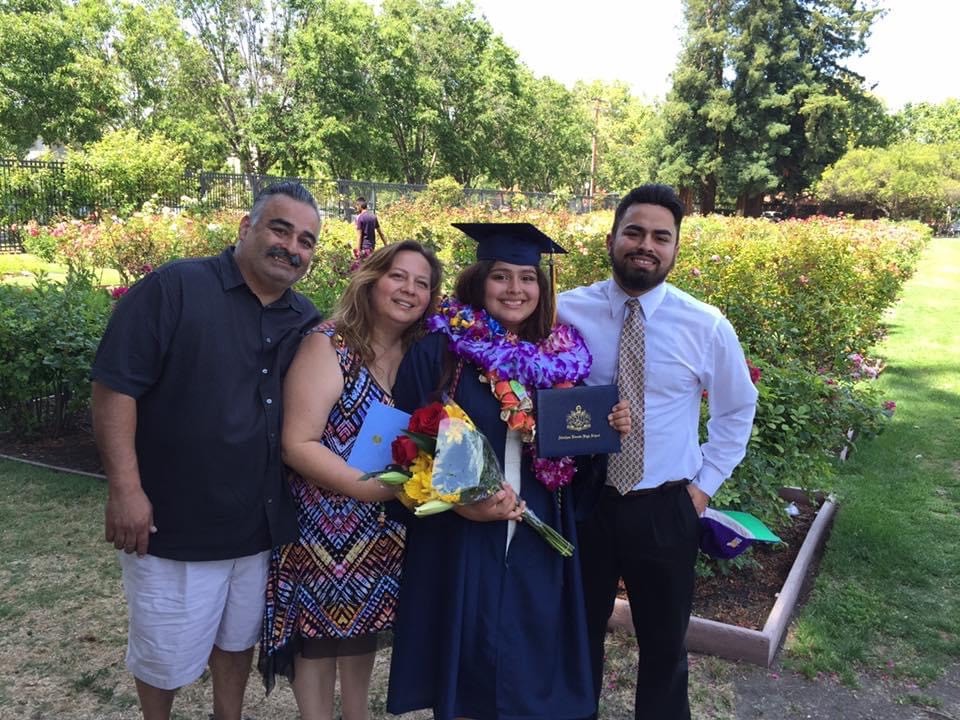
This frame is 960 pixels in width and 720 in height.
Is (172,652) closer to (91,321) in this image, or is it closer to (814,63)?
(91,321)

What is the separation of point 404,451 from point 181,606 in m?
0.92

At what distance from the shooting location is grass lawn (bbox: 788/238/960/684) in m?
3.53

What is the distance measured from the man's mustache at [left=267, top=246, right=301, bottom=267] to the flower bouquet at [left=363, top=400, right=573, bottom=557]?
647mm

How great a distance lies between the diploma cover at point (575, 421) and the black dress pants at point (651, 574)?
32 centimetres

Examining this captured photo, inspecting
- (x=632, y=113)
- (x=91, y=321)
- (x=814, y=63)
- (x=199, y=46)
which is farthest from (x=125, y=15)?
(x=632, y=113)

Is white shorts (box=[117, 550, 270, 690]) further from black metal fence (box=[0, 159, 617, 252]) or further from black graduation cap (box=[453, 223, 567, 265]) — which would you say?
black metal fence (box=[0, 159, 617, 252])

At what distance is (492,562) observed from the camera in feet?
7.34

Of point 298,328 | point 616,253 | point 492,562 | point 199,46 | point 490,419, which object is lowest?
point 492,562

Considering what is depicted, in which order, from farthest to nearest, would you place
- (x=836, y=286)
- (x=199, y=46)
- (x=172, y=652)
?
(x=199, y=46) < (x=836, y=286) < (x=172, y=652)

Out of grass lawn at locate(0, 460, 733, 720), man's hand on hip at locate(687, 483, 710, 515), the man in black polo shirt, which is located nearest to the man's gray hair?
the man in black polo shirt

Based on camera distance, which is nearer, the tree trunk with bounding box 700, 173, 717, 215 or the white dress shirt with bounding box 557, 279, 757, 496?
the white dress shirt with bounding box 557, 279, 757, 496

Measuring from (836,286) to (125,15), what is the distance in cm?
3351

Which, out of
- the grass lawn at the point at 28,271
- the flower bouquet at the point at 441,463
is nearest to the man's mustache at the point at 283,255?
the flower bouquet at the point at 441,463

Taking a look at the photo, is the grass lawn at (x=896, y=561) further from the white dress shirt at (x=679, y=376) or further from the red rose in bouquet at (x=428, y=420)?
the red rose in bouquet at (x=428, y=420)
